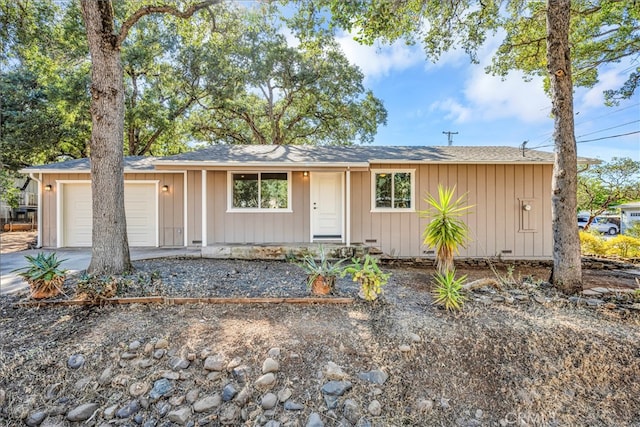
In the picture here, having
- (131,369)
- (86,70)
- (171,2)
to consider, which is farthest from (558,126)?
(86,70)

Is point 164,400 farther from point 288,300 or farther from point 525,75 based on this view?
point 525,75

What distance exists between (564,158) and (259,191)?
6300mm

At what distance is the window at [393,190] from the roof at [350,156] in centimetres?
45

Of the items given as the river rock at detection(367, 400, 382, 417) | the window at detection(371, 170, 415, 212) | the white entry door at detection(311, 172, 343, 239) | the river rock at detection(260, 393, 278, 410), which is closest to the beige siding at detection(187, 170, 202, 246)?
the white entry door at detection(311, 172, 343, 239)

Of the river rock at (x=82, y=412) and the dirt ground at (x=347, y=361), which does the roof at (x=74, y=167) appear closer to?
the dirt ground at (x=347, y=361)

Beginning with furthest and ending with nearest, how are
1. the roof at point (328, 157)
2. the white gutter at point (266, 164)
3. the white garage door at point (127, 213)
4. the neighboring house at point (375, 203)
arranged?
the white garage door at point (127, 213) → the neighboring house at point (375, 203) → the roof at point (328, 157) → the white gutter at point (266, 164)

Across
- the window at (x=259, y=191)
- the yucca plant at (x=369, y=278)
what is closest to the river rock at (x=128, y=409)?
the yucca plant at (x=369, y=278)

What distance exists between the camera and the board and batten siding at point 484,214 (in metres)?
7.61

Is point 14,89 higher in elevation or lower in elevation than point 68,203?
higher

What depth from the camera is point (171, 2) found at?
21.2 ft

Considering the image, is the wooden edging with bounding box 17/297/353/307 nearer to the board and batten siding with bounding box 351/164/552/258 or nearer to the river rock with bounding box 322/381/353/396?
the river rock with bounding box 322/381/353/396

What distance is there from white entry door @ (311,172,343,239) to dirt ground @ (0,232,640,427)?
4.20 meters

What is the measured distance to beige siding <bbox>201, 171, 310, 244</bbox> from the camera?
7598 millimetres

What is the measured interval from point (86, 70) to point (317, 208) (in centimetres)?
1102
